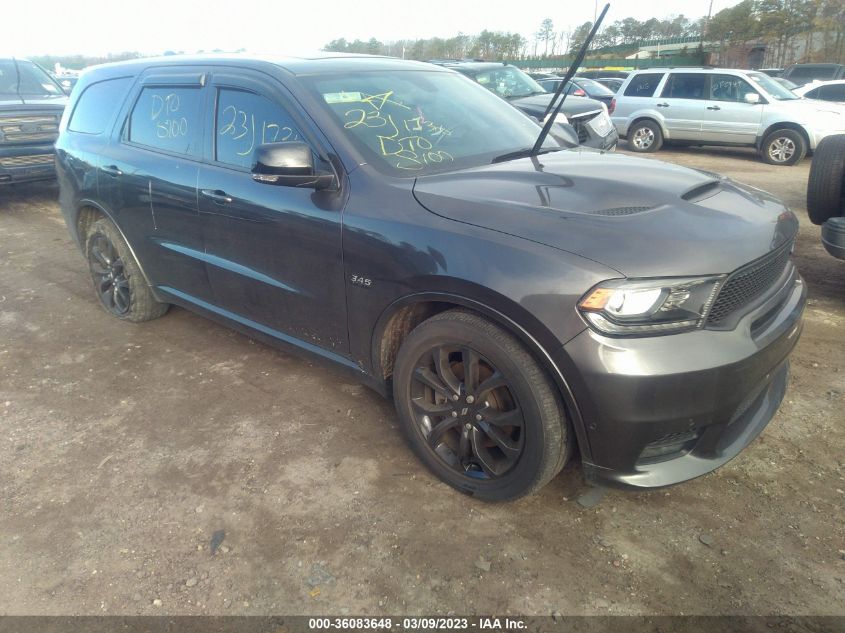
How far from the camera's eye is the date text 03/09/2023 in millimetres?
2082

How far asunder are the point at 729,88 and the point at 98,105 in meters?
11.2

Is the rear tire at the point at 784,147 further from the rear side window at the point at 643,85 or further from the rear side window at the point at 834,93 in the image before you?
the rear side window at the point at 834,93

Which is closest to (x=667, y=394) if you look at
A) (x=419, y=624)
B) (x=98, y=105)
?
(x=419, y=624)

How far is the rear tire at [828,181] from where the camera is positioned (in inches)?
176

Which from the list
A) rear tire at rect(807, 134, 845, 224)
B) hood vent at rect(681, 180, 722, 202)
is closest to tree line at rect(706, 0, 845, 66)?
rear tire at rect(807, 134, 845, 224)

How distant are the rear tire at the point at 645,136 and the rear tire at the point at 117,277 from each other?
1096cm

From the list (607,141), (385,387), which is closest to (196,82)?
(385,387)

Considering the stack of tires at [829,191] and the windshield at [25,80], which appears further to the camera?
the windshield at [25,80]

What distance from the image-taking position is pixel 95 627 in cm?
212

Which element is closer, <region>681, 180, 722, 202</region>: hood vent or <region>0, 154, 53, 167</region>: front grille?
<region>681, 180, 722, 202</region>: hood vent

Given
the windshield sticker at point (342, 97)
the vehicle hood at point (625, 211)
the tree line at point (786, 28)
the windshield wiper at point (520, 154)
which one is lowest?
the vehicle hood at point (625, 211)

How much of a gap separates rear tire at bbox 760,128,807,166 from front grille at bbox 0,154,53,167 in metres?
11.8

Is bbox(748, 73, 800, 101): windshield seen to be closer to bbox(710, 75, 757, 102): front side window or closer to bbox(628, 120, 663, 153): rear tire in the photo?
bbox(710, 75, 757, 102): front side window

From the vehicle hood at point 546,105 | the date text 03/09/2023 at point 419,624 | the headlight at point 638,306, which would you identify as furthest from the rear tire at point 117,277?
the vehicle hood at point 546,105
